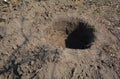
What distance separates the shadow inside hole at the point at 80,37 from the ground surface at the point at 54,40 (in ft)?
0.36

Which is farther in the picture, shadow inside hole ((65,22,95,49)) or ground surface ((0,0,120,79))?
shadow inside hole ((65,22,95,49))

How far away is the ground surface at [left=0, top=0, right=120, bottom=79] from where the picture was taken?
3.97 metres

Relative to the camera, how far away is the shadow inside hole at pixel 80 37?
203 inches

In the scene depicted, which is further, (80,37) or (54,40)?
(80,37)

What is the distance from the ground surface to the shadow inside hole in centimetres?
11

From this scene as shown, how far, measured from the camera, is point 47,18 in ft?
16.9

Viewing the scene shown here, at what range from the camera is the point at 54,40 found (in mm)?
5148

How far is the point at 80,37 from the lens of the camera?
5.49 meters

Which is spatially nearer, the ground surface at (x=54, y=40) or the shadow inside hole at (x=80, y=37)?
the ground surface at (x=54, y=40)

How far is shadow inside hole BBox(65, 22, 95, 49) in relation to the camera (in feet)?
16.9

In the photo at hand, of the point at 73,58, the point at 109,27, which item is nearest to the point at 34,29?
the point at 73,58

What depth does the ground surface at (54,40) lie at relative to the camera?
3967 mm

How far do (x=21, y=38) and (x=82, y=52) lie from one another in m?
1.23

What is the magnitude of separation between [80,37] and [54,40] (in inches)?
27.8
